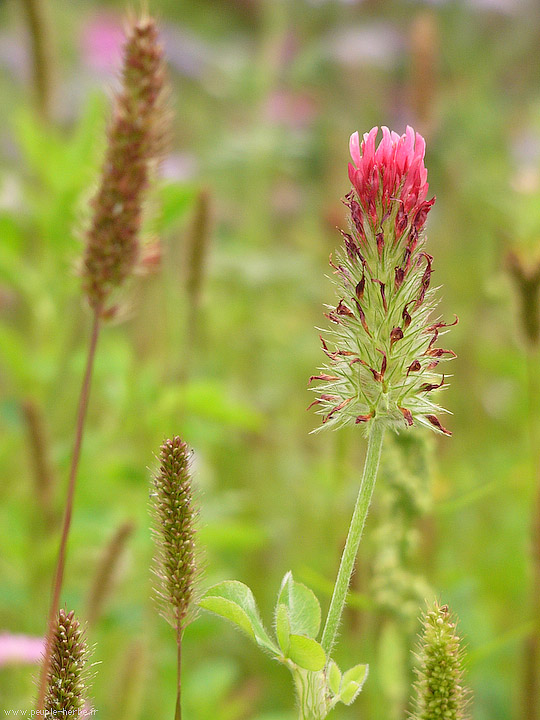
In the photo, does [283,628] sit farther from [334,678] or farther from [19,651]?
[19,651]

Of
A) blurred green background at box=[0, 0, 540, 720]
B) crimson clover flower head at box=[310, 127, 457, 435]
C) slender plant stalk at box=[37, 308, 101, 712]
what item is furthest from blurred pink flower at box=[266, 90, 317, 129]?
crimson clover flower head at box=[310, 127, 457, 435]

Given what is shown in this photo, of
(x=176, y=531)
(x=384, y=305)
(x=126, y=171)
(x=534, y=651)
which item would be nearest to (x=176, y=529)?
(x=176, y=531)

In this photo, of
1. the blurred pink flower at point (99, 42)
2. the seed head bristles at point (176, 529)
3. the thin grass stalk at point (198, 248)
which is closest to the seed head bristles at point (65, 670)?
the seed head bristles at point (176, 529)

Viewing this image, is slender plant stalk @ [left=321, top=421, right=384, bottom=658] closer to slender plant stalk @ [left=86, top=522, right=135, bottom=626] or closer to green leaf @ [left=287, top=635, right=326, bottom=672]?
green leaf @ [left=287, top=635, right=326, bottom=672]

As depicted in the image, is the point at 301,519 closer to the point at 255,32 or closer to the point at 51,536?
the point at 51,536

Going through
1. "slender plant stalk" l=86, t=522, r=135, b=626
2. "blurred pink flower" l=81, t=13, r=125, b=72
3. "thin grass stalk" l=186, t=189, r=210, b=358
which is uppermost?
"blurred pink flower" l=81, t=13, r=125, b=72

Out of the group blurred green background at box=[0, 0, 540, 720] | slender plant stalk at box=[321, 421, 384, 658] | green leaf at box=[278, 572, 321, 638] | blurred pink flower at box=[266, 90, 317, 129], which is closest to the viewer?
slender plant stalk at box=[321, 421, 384, 658]

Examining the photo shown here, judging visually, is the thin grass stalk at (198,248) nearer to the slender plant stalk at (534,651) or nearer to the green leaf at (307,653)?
the slender plant stalk at (534,651)
